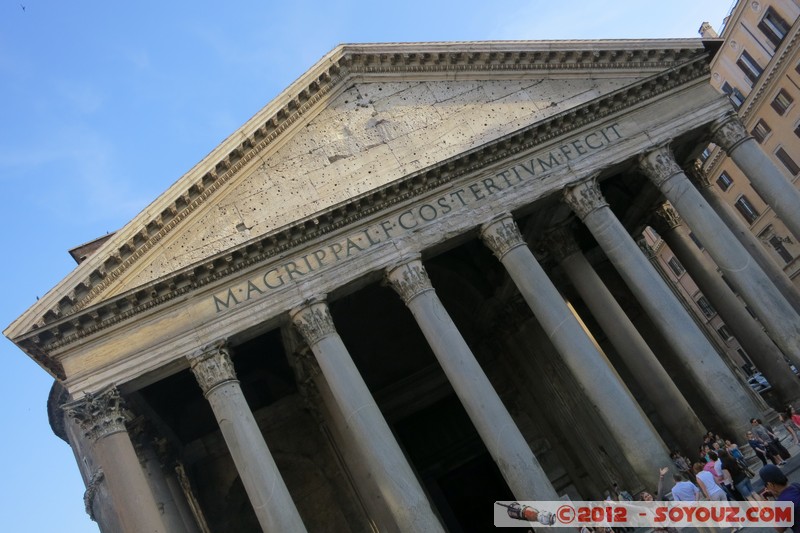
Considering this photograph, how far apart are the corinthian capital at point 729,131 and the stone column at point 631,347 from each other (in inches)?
155

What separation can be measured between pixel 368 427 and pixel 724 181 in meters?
28.0

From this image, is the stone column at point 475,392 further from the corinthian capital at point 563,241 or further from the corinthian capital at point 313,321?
the corinthian capital at point 563,241

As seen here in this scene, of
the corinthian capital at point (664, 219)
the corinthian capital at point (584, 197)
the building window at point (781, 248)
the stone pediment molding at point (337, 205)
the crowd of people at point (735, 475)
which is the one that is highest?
the stone pediment molding at point (337, 205)

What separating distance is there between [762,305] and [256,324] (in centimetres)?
998

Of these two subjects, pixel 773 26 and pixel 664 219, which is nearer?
pixel 664 219

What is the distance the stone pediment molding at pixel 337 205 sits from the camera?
14.0 meters

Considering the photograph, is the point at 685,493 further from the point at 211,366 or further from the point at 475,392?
the point at 211,366

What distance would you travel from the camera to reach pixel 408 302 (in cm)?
1480

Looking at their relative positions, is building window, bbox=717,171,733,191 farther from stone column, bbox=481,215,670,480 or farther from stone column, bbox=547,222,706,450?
stone column, bbox=481,215,670,480

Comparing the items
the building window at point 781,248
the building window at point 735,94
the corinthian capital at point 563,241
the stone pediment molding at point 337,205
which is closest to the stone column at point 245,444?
the stone pediment molding at point 337,205

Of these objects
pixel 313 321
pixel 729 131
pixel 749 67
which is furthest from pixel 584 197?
pixel 749 67

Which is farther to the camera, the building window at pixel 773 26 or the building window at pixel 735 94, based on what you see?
the building window at pixel 735 94

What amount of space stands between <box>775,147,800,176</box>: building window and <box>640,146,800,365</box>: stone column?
1797cm

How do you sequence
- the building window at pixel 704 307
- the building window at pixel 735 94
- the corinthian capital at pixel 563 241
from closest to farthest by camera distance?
the corinthian capital at pixel 563 241 → the building window at pixel 735 94 → the building window at pixel 704 307
